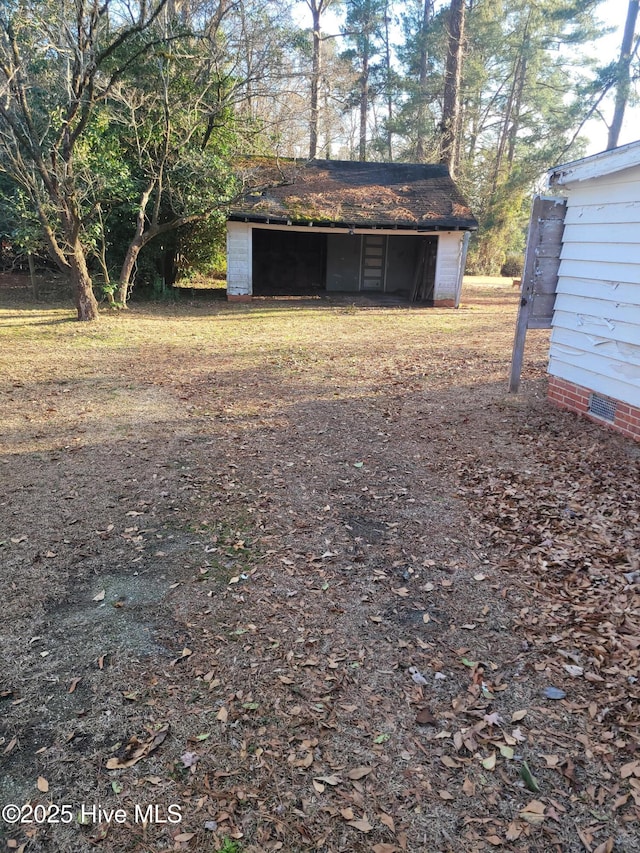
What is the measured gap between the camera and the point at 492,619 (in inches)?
118

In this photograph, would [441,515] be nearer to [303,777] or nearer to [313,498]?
[313,498]

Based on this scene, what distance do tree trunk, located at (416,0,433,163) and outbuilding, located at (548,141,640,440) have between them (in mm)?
23462

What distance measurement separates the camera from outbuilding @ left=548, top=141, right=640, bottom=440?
486cm

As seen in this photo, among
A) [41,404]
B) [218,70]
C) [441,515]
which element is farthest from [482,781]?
[218,70]

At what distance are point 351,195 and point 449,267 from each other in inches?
149

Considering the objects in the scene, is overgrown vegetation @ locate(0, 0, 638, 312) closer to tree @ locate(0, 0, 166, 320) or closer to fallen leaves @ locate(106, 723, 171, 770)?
tree @ locate(0, 0, 166, 320)

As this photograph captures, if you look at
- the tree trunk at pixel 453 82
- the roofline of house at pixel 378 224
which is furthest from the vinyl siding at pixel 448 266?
the tree trunk at pixel 453 82

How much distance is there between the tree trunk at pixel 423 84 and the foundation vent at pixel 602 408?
956 inches

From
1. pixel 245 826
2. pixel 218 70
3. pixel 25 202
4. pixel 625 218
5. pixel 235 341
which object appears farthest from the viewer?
pixel 218 70

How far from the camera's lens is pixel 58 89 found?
10961 millimetres

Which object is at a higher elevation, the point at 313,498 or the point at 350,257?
the point at 350,257

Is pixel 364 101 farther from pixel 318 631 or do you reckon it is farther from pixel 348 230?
pixel 318 631

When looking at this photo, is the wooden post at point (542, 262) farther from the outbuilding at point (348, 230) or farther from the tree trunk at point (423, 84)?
the tree trunk at point (423, 84)

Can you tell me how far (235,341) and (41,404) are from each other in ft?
15.1
